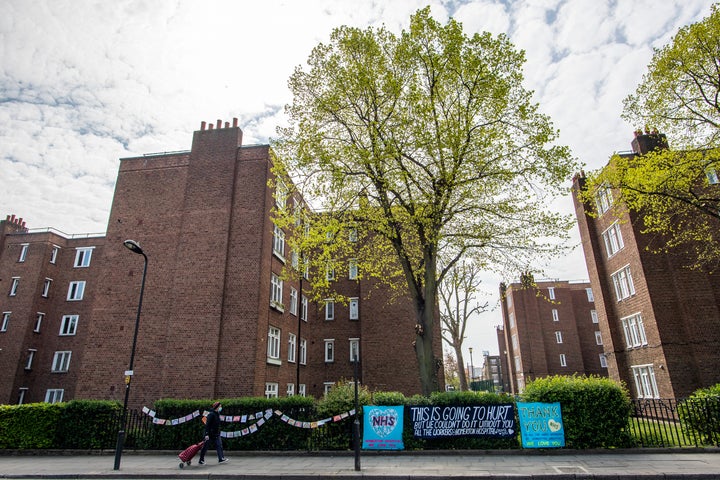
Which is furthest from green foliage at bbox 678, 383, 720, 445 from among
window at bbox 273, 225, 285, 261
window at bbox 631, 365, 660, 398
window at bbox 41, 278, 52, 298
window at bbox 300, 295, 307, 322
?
window at bbox 41, 278, 52, 298

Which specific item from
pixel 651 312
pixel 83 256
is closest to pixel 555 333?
pixel 651 312

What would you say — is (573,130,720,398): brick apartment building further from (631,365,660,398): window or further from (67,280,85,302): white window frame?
(67,280,85,302): white window frame

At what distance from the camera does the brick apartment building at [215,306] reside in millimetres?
18922

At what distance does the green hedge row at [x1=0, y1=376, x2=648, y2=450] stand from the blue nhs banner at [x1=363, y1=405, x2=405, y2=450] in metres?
0.28

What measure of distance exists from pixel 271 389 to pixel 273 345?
218cm

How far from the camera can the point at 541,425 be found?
1262cm

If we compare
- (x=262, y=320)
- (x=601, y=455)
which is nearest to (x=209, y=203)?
(x=262, y=320)

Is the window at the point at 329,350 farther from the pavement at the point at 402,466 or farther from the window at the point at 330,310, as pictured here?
the pavement at the point at 402,466

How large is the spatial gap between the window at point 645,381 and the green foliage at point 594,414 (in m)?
13.1

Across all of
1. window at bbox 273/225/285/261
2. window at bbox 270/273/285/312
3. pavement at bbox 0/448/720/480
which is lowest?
pavement at bbox 0/448/720/480

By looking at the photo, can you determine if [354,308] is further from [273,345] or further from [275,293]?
[273,345]

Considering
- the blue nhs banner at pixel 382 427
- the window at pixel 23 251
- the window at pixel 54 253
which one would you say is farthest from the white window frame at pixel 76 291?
the blue nhs banner at pixel 382 427

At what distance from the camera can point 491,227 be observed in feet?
52.9

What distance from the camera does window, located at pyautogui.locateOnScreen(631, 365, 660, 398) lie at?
22797mm
